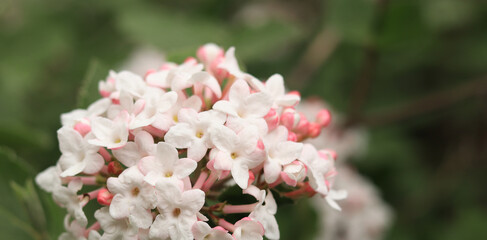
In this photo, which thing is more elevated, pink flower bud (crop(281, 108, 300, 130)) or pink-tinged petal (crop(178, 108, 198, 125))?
pink flower bud (crop(281, 108, 300, 130))

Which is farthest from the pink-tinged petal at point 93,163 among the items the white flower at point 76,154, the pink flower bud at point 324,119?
the pink flower bud at point 324,119

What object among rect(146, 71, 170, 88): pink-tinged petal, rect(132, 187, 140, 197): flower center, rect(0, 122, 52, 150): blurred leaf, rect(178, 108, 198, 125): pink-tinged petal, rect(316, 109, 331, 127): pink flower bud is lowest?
rect(0, 122, 52, 150): blurred leaf

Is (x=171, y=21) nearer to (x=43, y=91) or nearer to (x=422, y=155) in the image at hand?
(x=43, y=91)

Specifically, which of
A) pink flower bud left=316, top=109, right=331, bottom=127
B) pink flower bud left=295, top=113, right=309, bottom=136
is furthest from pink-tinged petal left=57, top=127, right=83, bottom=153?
pink flower bud left=316, top=109, right=331, bottom=127

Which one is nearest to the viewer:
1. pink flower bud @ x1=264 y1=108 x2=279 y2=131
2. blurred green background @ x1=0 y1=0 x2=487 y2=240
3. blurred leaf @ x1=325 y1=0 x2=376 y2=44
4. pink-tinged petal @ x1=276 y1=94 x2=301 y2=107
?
pink flower bud @ x1=264 y1=108 x2=279 y2=131

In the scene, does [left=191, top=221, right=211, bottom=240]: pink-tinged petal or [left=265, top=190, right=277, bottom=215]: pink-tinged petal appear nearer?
[left=191, top=221, right=211, bottom=240]: pink-tinged petal

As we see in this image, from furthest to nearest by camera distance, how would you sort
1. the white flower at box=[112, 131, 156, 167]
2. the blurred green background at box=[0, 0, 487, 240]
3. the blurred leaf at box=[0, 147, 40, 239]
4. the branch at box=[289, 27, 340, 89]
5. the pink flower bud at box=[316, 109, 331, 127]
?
the branch at box=[289, 27, 340, 89], the blurred green background at box=[0, 0, 487, 240], the blurred leaf at box=[0, 147, 40, 239], the pink flower bud at box=[316, 109, 331, 127], the white flower at box=[112, 131, 156, 167]

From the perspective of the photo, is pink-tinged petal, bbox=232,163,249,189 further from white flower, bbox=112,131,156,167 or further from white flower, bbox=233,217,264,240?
white flower, bbox=112,131,156,167
